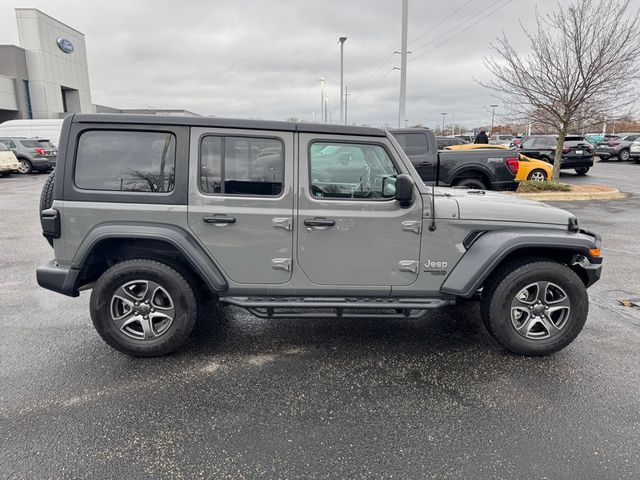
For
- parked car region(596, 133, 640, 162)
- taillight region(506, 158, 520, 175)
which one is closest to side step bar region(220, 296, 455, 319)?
taillight region(506, 158, 520, 175)

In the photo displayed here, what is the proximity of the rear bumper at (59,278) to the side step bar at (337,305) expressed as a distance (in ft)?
3.87

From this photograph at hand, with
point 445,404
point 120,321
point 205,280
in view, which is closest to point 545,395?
point 445,404

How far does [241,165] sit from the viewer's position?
3.42 meters

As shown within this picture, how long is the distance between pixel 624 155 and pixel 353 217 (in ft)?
98.6

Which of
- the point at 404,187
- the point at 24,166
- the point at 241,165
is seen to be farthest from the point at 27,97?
the point at 404,187

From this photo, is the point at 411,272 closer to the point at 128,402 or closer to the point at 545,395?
the point at 545,395

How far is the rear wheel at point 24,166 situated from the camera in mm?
20159

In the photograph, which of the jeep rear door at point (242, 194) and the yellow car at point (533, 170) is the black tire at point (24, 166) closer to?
the yellow car at point (533, 170)

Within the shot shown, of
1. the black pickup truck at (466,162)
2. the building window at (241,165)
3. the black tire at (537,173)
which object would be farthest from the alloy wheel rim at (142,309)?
the black tire at (537,173)

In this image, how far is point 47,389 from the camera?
307 centimetres

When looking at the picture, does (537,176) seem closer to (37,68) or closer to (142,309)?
(142,309)

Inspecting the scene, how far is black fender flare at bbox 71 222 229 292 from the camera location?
10.8ft

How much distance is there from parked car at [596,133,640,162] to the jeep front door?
2925cm

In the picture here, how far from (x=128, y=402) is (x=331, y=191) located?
215 cm
